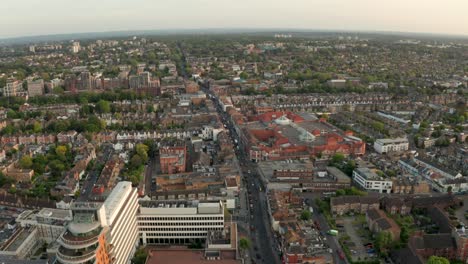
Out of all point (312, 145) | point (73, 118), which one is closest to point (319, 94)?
point (312, 145)

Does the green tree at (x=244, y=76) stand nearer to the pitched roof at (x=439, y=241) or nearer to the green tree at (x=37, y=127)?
the green tree at (x=37, y=127)

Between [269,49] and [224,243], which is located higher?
[269,49]

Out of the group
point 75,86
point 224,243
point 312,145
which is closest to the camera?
point 224,243

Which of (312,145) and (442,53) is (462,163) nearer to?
(312,145)

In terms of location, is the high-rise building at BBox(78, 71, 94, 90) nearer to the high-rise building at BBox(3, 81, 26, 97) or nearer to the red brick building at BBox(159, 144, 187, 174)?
the high-rise building at BBox(3, 81, 26, 97)

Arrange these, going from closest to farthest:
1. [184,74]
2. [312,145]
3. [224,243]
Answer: [224,243] < [312,145] < [184,74]

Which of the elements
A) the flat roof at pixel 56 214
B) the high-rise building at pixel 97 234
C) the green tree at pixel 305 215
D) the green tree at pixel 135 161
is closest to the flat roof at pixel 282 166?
the green tree at pixel 305 215

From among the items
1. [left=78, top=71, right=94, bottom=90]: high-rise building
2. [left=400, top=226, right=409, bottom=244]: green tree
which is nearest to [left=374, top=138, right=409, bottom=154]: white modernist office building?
[left=400, top=226, right=409, bottom=244]: green tree
